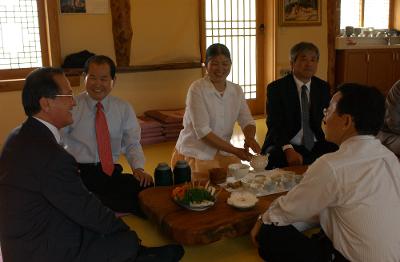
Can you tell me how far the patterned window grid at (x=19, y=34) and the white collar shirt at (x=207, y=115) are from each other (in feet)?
8.10

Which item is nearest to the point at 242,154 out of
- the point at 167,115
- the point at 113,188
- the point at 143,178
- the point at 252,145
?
the point at 252,145

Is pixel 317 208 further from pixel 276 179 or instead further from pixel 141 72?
pixel 141 72

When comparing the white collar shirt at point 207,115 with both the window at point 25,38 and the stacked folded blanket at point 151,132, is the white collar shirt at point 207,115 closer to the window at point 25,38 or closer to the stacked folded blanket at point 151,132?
the stacked folded blanket at point 151,132

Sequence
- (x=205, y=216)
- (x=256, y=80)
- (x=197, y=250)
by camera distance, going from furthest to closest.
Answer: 1. (x=256, y=80)
2. (x=197, y=250)
3. (x=205, y=216)

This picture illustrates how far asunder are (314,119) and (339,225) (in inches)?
58.9

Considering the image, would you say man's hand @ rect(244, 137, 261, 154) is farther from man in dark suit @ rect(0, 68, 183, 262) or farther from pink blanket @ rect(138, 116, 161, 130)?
pink blanket @ rect(138, 116, 161, 130)

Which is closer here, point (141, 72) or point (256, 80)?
point (141, 72)

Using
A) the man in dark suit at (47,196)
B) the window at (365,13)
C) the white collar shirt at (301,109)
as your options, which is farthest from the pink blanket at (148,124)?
the window at (365,13)

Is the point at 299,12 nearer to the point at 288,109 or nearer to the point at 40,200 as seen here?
the point at 288,109

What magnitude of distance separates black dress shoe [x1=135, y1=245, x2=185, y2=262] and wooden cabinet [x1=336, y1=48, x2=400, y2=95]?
521cm

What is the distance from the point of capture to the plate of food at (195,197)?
192cm

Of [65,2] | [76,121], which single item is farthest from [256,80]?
[76,121]

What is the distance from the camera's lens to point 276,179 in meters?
2.22

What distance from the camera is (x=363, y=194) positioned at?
1.43 metres
